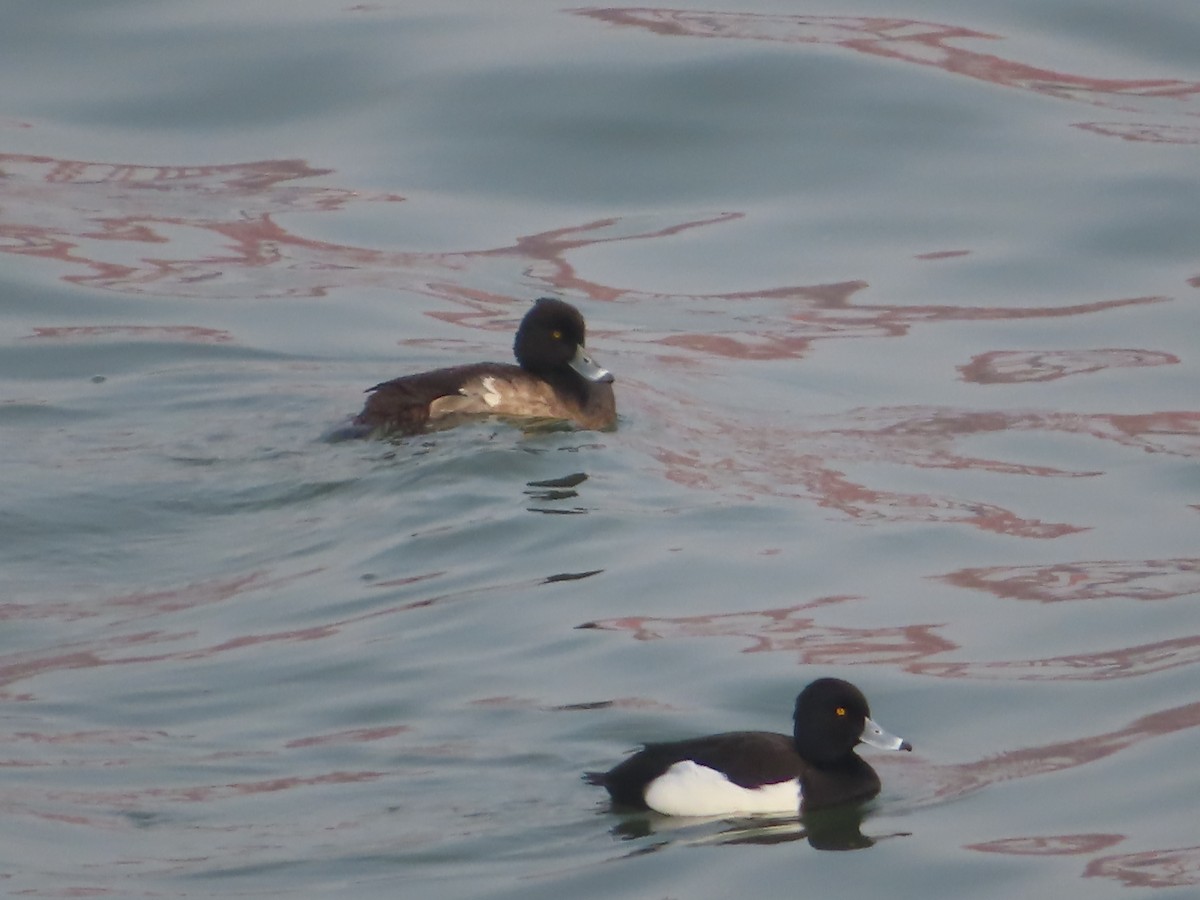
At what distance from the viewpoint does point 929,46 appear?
60.3ft

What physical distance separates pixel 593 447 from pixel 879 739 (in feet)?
13.7

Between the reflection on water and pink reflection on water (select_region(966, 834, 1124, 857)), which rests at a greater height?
pink reflection on water (select_region(966, 834, 1124, 857))

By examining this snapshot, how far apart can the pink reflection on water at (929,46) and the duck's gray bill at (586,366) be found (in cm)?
690

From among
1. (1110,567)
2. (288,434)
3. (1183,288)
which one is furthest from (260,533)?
(1183,288)

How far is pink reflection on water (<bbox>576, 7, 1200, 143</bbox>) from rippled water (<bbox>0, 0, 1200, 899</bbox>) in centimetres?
5

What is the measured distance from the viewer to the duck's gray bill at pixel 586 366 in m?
12.1

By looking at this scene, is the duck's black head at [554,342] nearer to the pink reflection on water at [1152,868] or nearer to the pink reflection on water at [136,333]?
the pink reflection on water at [136,333]

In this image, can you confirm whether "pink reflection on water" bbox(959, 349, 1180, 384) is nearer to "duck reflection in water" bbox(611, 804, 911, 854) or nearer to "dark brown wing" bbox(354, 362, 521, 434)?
"dark brown wing" bbox(354, 362, 521, 434)

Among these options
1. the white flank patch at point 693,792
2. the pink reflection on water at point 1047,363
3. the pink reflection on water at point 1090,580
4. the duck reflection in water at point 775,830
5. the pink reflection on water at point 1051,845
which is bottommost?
the duck reflection in water at point 775,830

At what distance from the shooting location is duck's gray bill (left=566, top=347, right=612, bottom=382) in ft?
39.5

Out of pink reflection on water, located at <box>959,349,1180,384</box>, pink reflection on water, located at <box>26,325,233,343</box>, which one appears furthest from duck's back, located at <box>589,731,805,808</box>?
pink reflection on water, located at <box>26,325,233,343</box>

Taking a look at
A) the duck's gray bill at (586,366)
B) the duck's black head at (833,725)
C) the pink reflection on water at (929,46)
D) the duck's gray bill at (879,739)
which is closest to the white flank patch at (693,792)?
the duck's black head at (833,725)

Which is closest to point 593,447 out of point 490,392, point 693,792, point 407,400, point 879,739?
point 490,392

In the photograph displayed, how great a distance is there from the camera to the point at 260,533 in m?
10.5
